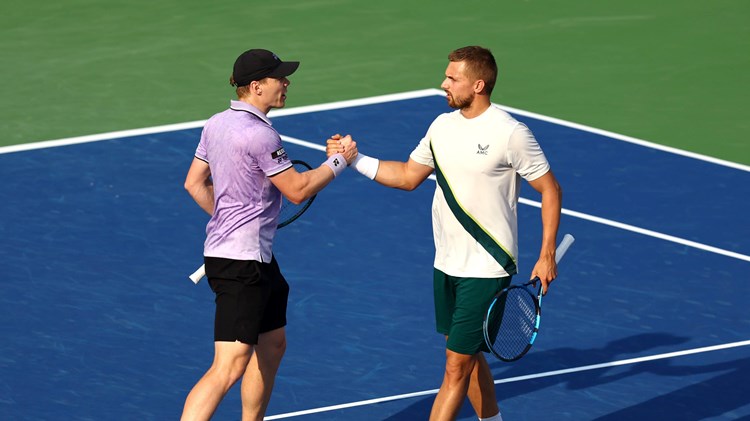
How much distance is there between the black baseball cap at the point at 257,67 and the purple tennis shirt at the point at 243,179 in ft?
0.51

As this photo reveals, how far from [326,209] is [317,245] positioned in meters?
0.77

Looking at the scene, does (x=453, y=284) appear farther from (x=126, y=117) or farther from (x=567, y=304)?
(x=126, y=117)

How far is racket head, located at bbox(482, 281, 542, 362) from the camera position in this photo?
8695mm

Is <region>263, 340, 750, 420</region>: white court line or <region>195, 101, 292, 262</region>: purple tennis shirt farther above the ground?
<region>195, 101, 292, 262</region>: purple tennis shirt

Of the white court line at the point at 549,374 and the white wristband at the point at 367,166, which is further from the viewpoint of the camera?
the white court line at the point at 549,374

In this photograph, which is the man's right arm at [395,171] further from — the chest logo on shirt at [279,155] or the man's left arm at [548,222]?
the man's left arm at [548,222]

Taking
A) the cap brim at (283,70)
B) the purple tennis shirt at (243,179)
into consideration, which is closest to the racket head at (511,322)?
the purple tennis shirt at (243,179)

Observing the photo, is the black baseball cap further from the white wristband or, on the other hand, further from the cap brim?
the white wristband

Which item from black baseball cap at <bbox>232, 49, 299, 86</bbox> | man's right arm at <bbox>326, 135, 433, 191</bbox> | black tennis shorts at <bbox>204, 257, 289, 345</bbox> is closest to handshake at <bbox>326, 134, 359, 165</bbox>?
man's right arm at <bbox>326, 135, 433, 191</bbox>

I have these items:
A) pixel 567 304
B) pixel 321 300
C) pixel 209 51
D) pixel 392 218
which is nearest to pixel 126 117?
pixel 209 51

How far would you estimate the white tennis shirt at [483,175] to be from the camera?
859 cm

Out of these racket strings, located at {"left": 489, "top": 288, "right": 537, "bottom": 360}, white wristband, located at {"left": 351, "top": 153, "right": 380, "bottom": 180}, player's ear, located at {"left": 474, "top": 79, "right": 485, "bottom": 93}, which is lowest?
racket strings, located at {"left": 489, "top": 288, "right": 537, "bottom": 360}

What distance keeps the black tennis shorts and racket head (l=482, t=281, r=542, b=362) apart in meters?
1.27

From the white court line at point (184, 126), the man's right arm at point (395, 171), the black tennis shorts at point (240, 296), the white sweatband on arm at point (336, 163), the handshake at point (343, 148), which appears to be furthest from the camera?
the white court line at point (184, 126)
